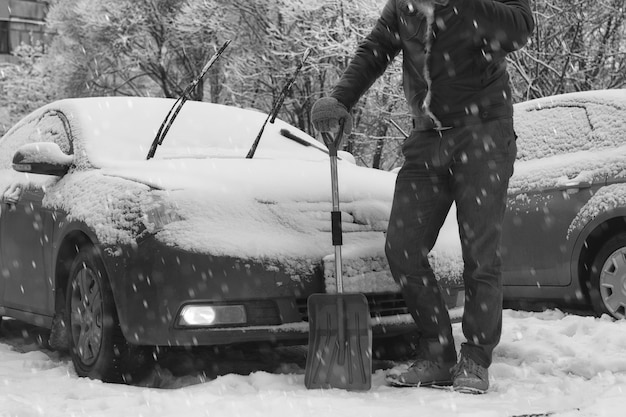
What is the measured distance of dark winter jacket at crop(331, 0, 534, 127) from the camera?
424 centimetres

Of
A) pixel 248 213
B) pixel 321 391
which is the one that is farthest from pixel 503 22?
pixel 321 391

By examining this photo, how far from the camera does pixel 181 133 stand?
5.71 meters

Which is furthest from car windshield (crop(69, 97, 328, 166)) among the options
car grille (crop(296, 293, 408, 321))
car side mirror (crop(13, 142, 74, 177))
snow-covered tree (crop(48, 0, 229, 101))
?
snow-covered tree (crop(48, 0, 229, 101))

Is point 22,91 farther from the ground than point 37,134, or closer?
closer

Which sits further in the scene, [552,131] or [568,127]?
[552,131]

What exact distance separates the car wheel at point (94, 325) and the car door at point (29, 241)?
0.33 m

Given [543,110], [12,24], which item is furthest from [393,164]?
[12,24]

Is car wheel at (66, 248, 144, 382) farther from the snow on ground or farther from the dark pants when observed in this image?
the dark pants

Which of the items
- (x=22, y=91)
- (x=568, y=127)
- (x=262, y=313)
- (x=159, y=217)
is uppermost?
(x=568, y=127)

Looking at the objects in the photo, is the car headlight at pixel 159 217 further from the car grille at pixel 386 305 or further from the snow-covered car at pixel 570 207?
the snow-covered car at pixel 570 207

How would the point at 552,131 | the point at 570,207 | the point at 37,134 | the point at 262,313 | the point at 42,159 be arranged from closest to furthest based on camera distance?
1. the point at 262,313
2. the point at 42,159
3. the point at 37,134
4. the point at 570,207
5. the point at 552,131

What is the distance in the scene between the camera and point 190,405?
388 cm

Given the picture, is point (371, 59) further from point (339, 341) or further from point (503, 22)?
point (339, 341)

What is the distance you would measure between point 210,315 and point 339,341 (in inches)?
22.7
